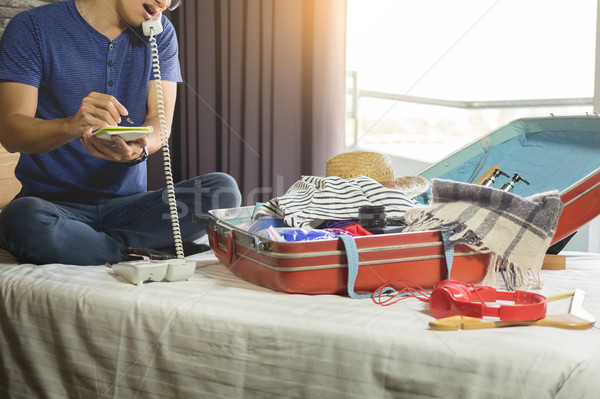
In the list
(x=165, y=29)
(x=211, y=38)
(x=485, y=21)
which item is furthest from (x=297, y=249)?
(x=485, y=21)

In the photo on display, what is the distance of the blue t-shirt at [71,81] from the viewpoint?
59.1 inches

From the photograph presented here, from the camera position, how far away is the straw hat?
161cm

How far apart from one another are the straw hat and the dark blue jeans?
13.9 inches

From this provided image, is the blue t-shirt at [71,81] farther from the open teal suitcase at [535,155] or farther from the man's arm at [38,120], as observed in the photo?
the open teal suitcase at [535,155]

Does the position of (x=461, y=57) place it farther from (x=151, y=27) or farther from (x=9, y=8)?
(x=151, y=27)

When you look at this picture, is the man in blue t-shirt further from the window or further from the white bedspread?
the window

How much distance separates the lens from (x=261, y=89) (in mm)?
2727

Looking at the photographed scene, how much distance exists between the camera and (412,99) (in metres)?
4.09

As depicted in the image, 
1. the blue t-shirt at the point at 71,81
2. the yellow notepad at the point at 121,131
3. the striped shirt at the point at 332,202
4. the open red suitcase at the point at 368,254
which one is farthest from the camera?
the blue t-shirt at the point at 71,81

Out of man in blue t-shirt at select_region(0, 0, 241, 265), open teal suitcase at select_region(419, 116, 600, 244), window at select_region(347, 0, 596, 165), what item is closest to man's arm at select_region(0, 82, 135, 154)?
man in blue t-shirt at select_region(0, 0, 241, 265)

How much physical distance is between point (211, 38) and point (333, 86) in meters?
0.71

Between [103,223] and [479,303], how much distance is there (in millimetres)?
1022

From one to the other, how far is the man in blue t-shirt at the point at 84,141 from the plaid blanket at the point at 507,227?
2.24ft

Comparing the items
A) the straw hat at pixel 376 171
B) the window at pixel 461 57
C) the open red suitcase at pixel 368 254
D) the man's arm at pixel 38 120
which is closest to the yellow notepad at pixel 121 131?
the man's arm at pixel 38 120
